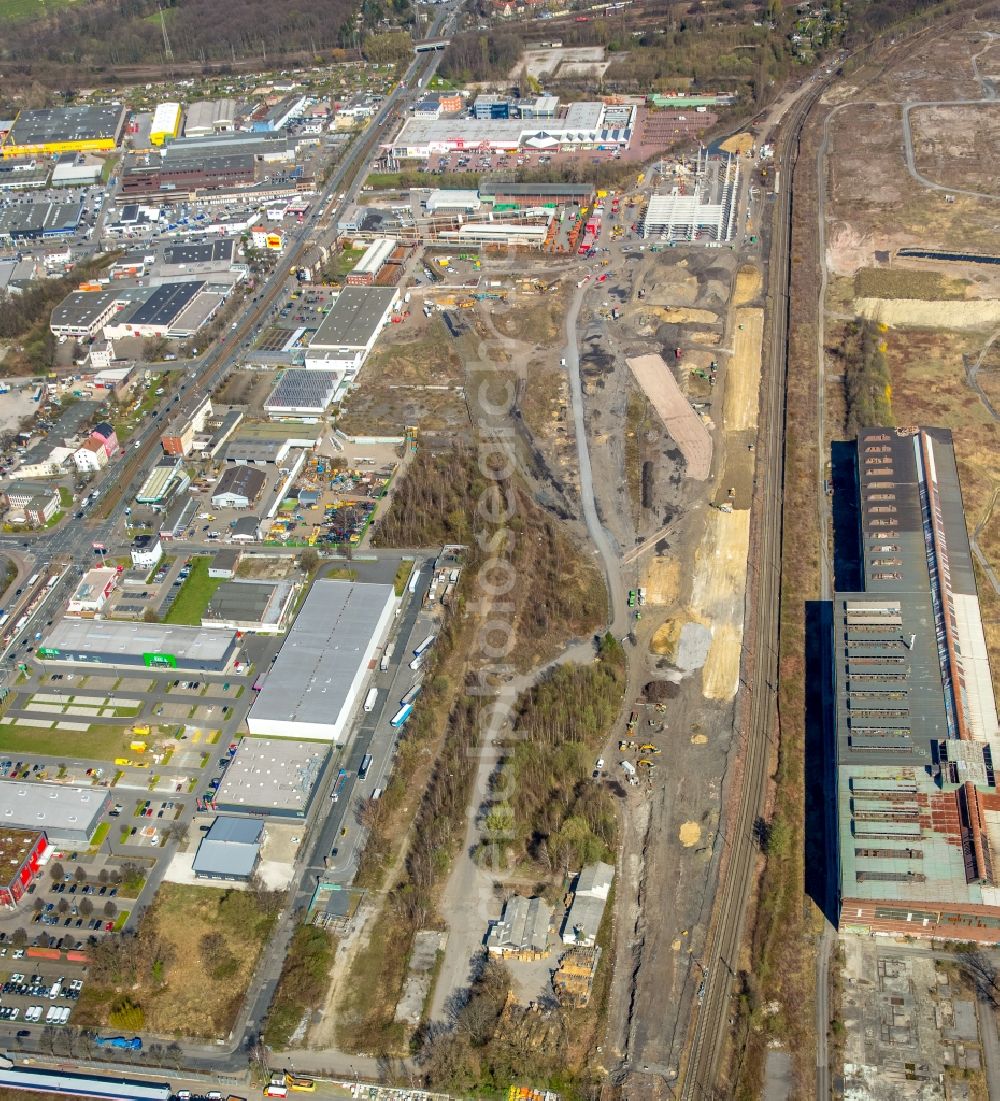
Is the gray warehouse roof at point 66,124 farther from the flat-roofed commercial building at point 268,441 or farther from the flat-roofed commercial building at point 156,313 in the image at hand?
the flat-roofed commercial building at point 268,441

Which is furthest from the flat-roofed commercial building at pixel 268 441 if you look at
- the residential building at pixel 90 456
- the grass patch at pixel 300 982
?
the grass patch at pixel 300 982

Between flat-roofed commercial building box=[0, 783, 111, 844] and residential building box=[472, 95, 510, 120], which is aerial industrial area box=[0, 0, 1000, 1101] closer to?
flat-roofed commercial building box=[0, 783, 111, 844]

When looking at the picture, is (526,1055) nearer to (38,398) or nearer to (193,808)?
(193,808)

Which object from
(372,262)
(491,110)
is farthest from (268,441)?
(491,110)

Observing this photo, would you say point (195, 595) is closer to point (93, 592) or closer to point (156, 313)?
point (93, 592)

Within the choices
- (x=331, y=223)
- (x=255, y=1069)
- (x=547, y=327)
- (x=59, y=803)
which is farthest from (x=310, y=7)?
(x=255, y=1069)

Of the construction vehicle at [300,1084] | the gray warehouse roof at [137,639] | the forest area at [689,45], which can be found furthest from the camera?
the forest area at [689,45]
